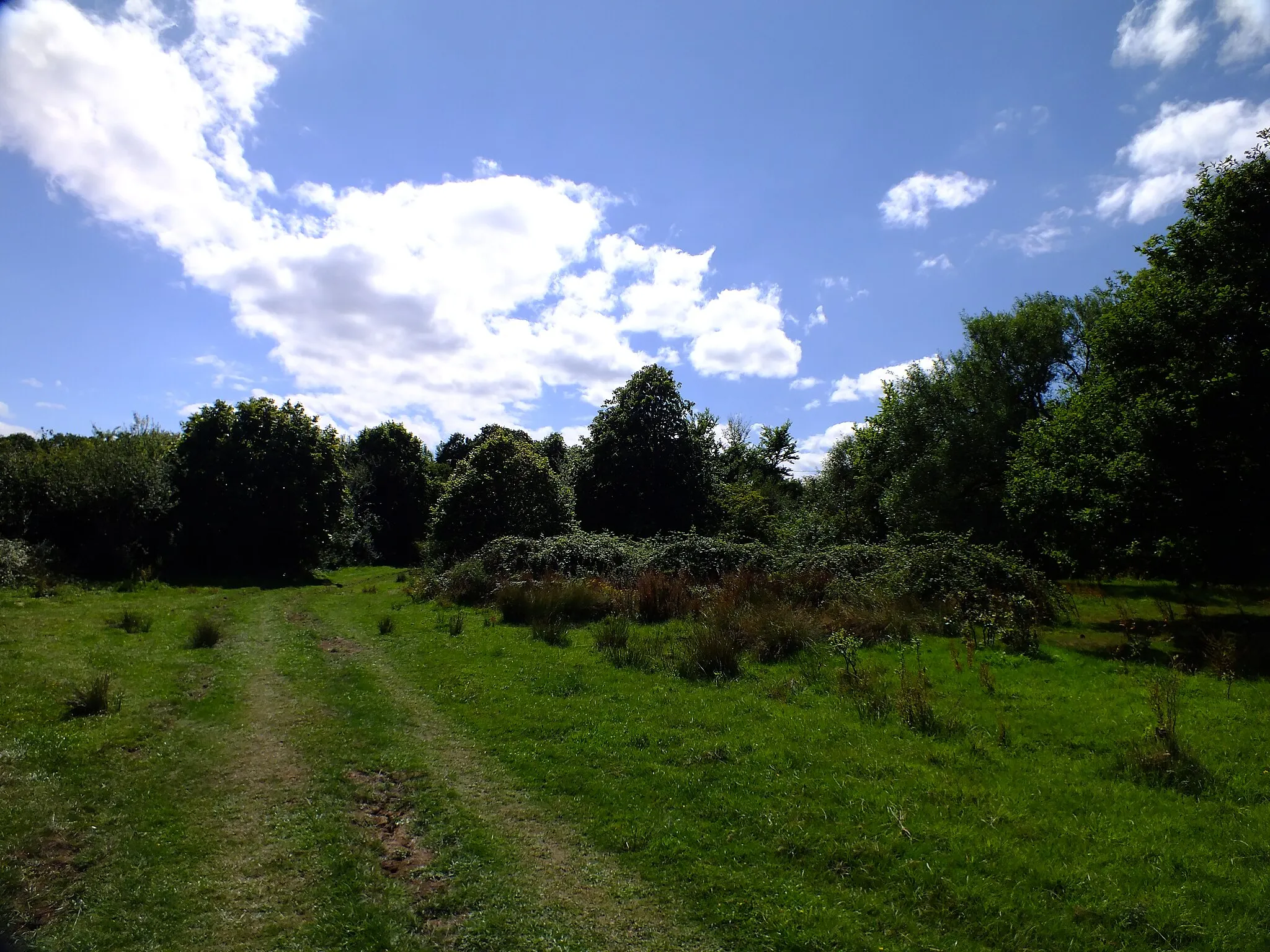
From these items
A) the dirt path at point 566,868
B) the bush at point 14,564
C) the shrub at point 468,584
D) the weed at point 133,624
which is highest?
the bush at point 14,564

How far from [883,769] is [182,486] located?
37.8m

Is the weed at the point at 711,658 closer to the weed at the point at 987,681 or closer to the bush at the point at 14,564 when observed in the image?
the weed at the point at 987,681

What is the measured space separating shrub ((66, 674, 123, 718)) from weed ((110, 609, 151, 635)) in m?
6.53

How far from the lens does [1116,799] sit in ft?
20.6

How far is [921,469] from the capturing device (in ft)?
101

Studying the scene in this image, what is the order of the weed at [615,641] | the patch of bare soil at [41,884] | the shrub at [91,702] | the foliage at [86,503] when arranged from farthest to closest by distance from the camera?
the foliage at [86,503] < the weed at [615,641] < the shrub at [91,702] < the patch of bare soil at [41,884]

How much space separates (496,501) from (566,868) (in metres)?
27.5

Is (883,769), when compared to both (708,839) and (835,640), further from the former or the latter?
(835,640)

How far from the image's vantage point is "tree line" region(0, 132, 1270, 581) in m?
15.5

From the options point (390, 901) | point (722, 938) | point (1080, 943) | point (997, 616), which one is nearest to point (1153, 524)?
point (997, 616)

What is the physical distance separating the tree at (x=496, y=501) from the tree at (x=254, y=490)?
9452mm

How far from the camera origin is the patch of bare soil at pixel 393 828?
5156 millimetres

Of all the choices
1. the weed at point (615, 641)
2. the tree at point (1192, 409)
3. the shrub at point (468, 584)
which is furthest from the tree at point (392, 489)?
the tree at point (1192, 409)

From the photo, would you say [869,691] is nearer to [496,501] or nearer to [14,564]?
[496,501]
